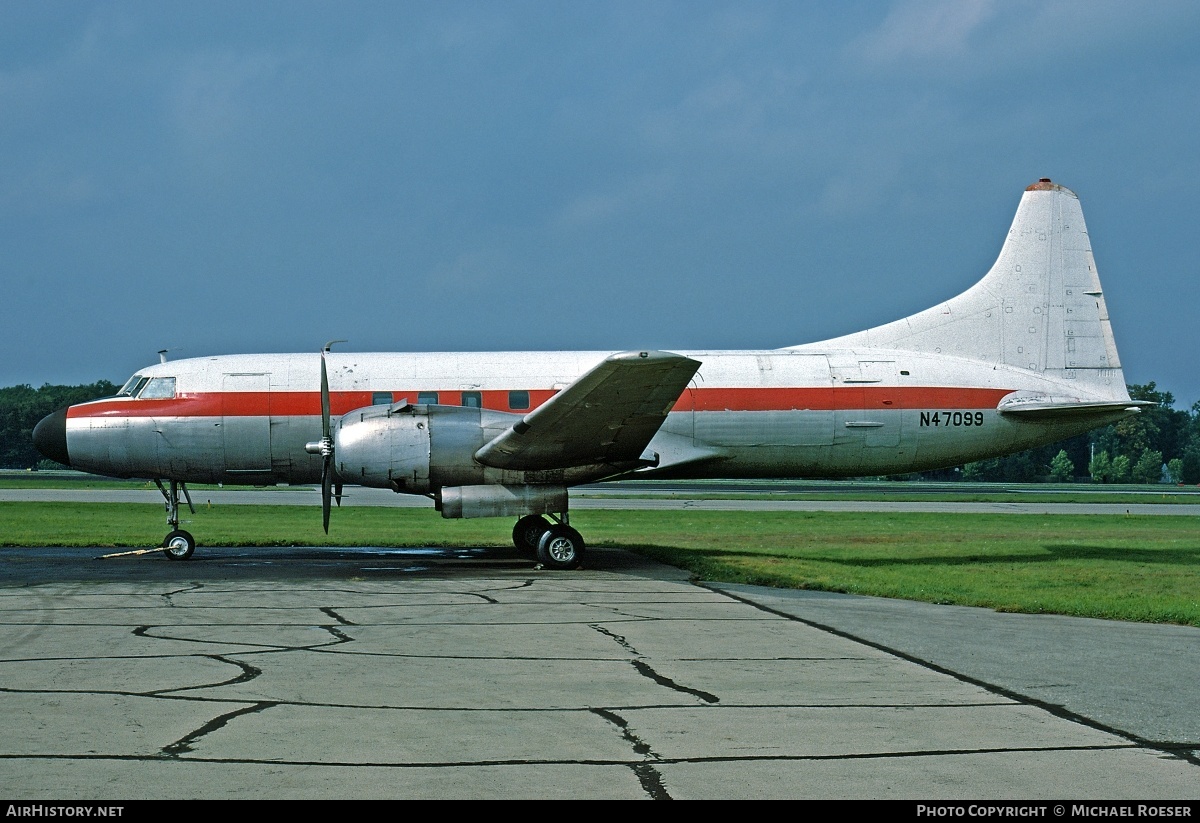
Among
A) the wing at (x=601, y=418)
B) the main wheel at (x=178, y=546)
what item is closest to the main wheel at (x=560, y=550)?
the wing at (x=601, y=418)

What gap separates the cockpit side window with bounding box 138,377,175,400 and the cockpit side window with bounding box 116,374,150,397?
0.40 feet

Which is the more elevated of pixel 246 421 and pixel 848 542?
pixel 246 421

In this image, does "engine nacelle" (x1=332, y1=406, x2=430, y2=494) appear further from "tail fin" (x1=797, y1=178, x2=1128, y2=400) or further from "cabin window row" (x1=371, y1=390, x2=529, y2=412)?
"tail fin" (x1=797, y1=178, x2=1128, y2=400)

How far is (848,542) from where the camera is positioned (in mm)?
24766

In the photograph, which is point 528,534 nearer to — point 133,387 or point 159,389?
point 159,389

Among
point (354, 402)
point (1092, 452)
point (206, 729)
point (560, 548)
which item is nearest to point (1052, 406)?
point (560, 548)

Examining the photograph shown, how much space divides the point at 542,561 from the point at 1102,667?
10.7 meters

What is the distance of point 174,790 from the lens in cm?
552

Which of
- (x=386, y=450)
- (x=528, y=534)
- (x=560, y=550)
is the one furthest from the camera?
(x=528, y=534)

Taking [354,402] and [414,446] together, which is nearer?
[414,446]

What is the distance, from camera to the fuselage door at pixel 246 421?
20.4 m

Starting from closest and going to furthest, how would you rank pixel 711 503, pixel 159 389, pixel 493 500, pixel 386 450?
pixel 386 450 → pixel 493 500 → pixel 159 389 → pixel 711 503

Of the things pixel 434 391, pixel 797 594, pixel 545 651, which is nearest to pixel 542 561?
pixel 434 391

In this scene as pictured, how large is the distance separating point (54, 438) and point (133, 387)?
64.2 inches
